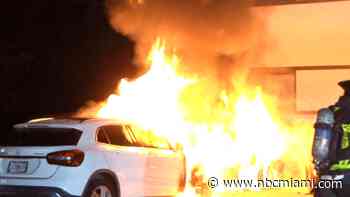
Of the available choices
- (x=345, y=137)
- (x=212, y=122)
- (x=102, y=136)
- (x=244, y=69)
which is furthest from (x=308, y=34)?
(x=345, y=137)

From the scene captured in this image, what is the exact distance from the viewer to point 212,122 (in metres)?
13.0

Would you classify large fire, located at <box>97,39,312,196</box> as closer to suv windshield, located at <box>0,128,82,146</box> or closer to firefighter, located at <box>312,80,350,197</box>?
suv windshield, located at <box>0,128,82,146</box>

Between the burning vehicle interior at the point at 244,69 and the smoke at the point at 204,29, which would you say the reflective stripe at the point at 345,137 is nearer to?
the burning vehicle interior at the point at 244,69

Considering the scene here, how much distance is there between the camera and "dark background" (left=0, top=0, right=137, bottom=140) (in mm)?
14875

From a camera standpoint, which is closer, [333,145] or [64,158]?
[333,145]

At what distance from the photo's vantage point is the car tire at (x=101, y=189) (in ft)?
25.9

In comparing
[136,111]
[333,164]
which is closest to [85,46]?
[136,111]

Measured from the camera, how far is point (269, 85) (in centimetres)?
1498

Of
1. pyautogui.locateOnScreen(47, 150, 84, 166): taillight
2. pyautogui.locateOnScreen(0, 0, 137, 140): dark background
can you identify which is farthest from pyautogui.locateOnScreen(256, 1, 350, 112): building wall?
pyautogui.locateOnScreen(47, 150, 84, 166): taillight

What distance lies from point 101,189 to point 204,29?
741cm

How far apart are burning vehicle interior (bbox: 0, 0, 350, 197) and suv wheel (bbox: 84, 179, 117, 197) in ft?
13.3

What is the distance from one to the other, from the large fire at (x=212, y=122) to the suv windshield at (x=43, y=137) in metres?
2.77

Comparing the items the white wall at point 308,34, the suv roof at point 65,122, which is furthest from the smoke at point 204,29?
the suv roof at point 65,122

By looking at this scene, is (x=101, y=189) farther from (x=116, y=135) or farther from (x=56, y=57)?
(x=56, y=57)
